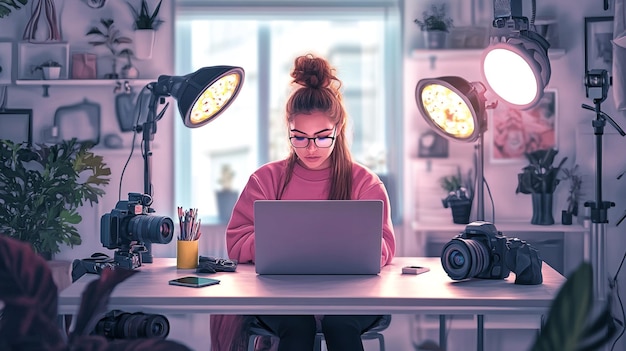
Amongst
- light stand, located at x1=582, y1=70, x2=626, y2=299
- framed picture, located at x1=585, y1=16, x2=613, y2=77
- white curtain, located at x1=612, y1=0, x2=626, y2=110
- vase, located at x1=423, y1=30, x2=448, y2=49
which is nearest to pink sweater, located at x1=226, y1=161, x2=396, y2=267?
light stand, located at x1=582, y1=70, x2=626, y2=299

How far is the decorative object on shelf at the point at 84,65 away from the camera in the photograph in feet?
15.4

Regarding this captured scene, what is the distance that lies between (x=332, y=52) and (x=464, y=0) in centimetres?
82

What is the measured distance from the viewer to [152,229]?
8.20 ft

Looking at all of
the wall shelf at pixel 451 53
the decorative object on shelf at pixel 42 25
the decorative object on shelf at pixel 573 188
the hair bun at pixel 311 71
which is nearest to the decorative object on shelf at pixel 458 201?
the decorative object on shelf at pixel 573 188

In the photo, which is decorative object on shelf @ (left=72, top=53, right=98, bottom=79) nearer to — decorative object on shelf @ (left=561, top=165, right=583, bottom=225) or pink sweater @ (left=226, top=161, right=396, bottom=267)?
pink sweater @ (left=226, top=161, right=396, bottom=267)

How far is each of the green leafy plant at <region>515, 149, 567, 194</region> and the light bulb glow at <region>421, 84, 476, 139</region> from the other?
1.80 meters

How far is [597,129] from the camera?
3.66m

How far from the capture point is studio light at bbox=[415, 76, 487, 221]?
107 inches

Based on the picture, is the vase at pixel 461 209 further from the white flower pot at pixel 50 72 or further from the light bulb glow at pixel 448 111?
the white flower pot at pixel 50 72

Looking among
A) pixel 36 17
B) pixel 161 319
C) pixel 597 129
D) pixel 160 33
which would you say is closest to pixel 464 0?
pixel 597 129

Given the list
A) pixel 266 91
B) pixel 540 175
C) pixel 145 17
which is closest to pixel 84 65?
pixel 145 17

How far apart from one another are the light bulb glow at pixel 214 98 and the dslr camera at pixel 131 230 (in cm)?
32

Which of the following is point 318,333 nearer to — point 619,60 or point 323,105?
point 323,105

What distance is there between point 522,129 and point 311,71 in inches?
83.6
